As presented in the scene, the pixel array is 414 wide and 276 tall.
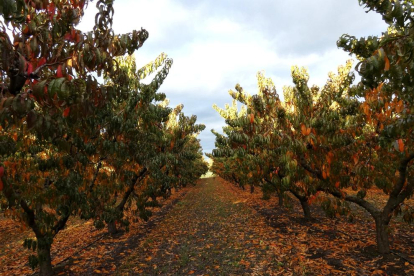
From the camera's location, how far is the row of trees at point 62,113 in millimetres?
2668

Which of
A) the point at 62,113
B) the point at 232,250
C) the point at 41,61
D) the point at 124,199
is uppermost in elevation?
the point at 41,61

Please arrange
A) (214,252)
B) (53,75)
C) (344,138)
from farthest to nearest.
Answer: (214,252)
(344,138)
(53,75)

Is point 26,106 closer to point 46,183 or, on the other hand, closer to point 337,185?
→ point 46,183

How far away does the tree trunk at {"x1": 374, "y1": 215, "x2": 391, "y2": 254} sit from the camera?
22.5 ft

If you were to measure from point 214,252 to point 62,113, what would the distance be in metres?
6.86

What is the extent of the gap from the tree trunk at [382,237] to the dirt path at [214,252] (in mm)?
2225

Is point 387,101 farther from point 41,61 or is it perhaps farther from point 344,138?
point 41,61

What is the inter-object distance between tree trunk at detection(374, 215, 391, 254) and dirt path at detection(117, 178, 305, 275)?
87.6 inches

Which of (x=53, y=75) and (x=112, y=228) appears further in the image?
(x=112, y=228)

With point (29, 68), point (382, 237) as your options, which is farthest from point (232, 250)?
point (29, 68)

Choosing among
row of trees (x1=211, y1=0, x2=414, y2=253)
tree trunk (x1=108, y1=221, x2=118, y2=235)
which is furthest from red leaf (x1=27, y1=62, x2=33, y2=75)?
tree trunk (x1=108, y1=221, x2=118, y2=235)

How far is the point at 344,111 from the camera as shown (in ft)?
23.6

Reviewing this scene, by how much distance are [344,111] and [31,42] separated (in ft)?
24.7

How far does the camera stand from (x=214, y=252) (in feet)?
27.3
